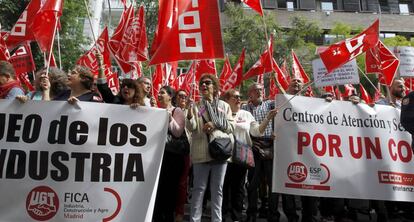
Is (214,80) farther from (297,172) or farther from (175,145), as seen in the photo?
(297,172)

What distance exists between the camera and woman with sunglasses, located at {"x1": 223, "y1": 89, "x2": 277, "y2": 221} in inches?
216

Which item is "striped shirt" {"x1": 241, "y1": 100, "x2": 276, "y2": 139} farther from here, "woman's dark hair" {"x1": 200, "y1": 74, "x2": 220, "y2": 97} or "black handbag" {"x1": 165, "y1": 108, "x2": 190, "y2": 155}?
"black handbag" {"x1": 165, "y1": 108, "x2": 190, "y2": 155}

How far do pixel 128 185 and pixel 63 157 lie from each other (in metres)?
0.62

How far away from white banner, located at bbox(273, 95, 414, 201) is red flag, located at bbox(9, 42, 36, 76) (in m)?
5.36

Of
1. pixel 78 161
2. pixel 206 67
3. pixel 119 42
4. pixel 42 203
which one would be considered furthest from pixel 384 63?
pixel 42 203

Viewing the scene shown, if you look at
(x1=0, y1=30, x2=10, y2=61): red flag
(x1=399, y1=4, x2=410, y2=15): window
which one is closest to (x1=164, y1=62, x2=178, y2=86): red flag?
(x1=0, y1=30, x2=10, y2=61): red flag

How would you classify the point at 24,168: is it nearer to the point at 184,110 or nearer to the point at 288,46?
the point at 184,110

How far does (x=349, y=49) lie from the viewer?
6.18 meters

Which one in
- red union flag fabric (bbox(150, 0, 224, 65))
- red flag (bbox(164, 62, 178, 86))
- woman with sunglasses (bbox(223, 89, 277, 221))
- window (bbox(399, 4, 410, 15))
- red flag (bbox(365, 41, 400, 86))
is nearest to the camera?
red union flag fabric (bbox(150, 0, 224, 65))

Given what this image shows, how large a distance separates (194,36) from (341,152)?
2193mm

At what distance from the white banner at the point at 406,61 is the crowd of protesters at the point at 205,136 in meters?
2.53

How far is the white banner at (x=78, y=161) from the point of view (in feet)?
13.1

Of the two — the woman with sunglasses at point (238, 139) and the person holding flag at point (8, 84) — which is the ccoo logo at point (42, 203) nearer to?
the person holding flag at point (8, 84)

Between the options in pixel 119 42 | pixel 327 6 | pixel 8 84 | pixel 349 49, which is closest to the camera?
pixel 8 84
